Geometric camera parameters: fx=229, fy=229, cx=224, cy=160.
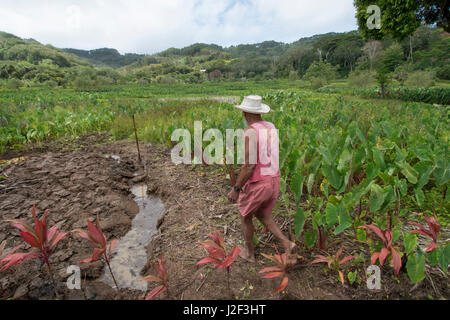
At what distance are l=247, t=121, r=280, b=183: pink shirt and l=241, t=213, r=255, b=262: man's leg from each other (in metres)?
0.33

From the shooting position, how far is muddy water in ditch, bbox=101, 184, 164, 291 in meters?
2.17

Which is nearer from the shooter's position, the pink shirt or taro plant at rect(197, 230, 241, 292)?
taro plant at rect(197, 230, 241, 292)

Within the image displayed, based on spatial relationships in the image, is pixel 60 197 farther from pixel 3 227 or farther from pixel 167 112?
pixel 167 112

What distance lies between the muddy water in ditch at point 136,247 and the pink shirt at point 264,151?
1453mm

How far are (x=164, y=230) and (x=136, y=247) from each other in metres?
0.37

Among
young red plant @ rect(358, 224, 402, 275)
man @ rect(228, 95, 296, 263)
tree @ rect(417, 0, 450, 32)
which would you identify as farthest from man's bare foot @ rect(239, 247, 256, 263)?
tree @ rect(417, 0, 450, 32)

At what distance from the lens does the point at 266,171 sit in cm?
178

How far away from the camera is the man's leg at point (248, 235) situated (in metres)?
1.88

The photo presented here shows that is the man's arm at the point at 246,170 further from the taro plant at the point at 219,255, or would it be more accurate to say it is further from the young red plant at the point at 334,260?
the young red plant at the point at 334,260

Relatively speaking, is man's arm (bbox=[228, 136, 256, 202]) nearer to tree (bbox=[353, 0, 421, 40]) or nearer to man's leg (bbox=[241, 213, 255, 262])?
man's leg (bbox=[241, 213, 255, 262])

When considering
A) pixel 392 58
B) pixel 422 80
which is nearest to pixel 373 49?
pixel 392 58

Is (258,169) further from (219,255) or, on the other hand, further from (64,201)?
(64,201)

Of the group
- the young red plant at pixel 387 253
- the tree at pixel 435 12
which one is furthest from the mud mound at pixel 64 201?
the tree at pixel 435 12

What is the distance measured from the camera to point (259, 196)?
1.77 m
